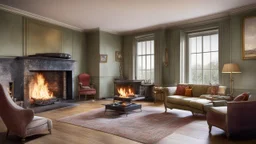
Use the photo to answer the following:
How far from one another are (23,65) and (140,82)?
4.16m

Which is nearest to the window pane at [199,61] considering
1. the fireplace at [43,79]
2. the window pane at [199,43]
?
the window pane at [199,43]

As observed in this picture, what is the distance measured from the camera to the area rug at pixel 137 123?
3082 millimetres

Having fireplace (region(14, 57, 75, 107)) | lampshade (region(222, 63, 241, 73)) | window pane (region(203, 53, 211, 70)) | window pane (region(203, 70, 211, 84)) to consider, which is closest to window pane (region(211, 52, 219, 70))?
window pane (region(203, 53, 211, 70))

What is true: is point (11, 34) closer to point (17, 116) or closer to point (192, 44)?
point (17, 116)

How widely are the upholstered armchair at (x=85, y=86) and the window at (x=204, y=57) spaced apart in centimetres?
386

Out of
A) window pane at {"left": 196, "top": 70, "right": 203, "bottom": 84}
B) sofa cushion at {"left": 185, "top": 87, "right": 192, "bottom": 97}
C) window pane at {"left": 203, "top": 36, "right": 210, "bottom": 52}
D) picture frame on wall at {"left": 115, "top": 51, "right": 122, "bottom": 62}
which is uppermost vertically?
window pane at {"left": 203, "top": 36, "right": 210, "bottom": 52}

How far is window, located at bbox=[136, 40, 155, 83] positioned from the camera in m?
7.39

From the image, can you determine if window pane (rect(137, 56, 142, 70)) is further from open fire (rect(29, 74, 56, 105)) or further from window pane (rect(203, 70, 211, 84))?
open fire (rect(29, 74, 56, 105))

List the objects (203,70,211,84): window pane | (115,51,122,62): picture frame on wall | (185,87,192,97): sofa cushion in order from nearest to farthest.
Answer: (185,87,192,97): sofa cushion
(203,70,211,84): window pane
(115,51,122,62): picture frame on wall

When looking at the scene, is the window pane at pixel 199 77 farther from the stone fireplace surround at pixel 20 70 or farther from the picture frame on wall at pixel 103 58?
the stone fireplace surround at pixel 20 70

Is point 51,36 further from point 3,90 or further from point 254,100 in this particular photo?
point 254,100

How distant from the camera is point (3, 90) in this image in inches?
107

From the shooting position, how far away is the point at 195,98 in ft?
15.0

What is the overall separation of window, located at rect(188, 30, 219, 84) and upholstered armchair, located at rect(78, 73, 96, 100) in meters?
3.86
